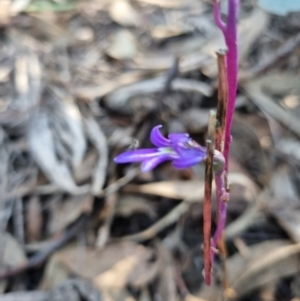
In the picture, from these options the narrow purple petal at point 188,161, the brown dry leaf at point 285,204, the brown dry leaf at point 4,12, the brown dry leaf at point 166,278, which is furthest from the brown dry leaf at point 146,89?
the narrow purple petal at point 188,161

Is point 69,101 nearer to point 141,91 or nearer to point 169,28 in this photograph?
point 141,91

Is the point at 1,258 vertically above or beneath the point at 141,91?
beneath

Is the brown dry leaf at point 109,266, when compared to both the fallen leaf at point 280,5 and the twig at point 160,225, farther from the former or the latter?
the fallen leaf at point 280,5

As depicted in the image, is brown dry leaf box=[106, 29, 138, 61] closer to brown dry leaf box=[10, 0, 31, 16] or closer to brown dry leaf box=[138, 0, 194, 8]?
brown dry leaf box=[138, 0, 194, 8]

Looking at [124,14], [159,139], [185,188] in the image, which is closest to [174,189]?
[185,188]

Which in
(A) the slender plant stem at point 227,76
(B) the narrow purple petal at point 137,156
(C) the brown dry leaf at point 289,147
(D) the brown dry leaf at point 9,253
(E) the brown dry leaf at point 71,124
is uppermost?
(A) the slender plant stem at point 227,76

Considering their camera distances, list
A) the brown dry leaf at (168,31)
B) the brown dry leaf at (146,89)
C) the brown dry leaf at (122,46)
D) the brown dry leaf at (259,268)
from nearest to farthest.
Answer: the brown dry leaf at (259,268) < the brown dry leaf at (146,89) < the brown dry leaf at (122,46) < the brown dry leaf at (168,31)

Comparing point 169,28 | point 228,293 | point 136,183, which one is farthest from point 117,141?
point 169,28

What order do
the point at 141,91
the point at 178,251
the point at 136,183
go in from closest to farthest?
the point at 178,251 < the point at 136,183 < the point at 141,91
